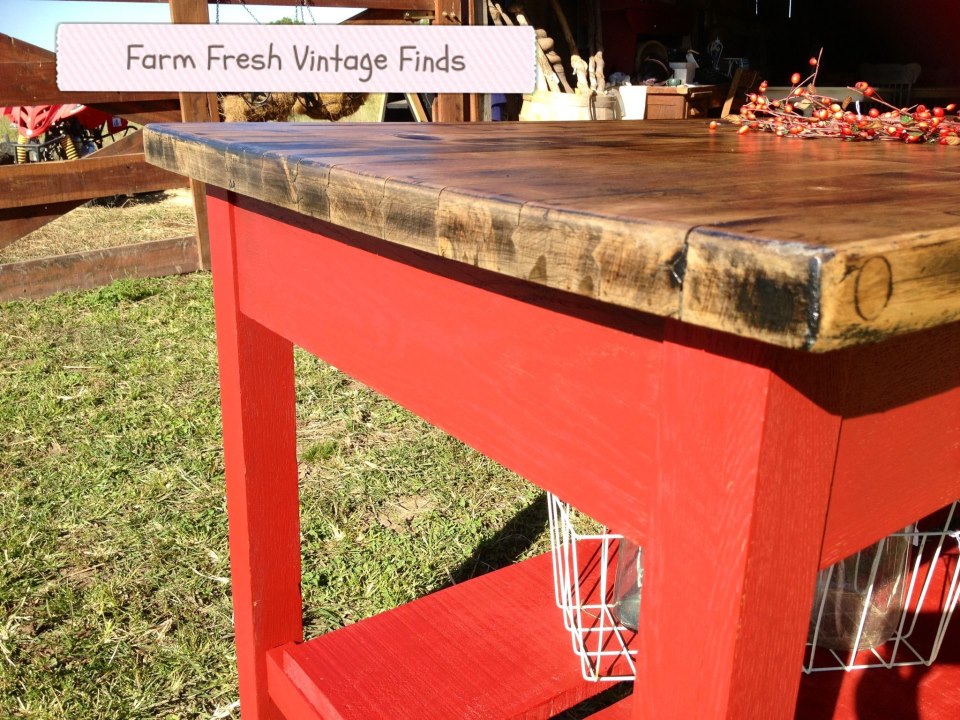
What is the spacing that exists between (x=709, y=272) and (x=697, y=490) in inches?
5.8

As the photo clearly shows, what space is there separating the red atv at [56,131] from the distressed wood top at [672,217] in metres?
6.47

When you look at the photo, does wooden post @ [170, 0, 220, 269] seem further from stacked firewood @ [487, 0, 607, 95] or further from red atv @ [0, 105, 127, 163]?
stacked firewood @ [487, 0, 607, 95]

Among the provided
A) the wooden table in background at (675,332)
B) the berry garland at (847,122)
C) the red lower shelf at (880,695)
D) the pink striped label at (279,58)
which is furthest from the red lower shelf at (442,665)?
the pink striped label at (279,58)

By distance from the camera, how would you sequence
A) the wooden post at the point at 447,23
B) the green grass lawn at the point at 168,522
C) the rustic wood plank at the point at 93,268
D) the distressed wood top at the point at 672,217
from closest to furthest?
the distressed wood top at the point at 672,217 → the green grass lawn at the point at 168,522 → the rustic wood plank at the point at 93,268 → the wooden post at the point at 447,23

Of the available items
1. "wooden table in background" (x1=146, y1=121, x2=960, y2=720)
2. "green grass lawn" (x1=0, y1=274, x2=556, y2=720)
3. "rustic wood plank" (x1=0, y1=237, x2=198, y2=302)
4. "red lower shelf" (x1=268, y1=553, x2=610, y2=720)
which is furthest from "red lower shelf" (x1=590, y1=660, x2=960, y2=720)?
"rustic wood plank" (x1=0, y1=237, x2=198, y2=302)

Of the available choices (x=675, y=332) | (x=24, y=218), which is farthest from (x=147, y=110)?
(x=675, y=332)

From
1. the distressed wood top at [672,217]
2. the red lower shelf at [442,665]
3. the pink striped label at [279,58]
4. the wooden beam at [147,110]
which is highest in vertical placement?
the pink striped label at [279,58]

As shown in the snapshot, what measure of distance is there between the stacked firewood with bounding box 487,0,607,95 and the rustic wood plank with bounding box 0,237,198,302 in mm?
3063

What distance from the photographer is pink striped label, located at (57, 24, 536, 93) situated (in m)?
4.02

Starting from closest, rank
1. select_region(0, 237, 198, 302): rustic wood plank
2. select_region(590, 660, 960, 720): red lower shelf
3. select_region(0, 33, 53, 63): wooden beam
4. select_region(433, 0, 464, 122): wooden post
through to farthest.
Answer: select_region(590, 660, 960, 720): red lower shelf, select_region(0, 33, 53, 63): wooden beam, select_region(0, 237, 198, 302): rustic wood plank, select_region(433, 0, 464, 122): wooden post

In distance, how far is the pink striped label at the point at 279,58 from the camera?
402cm

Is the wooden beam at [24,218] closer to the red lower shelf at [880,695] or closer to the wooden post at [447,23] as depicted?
the wooden post at [447,23]

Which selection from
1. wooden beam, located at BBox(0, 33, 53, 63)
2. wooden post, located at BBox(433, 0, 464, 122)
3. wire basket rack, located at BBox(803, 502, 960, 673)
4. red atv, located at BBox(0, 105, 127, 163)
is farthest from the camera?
red atv, located at BBox(0, 105, 127, 163)

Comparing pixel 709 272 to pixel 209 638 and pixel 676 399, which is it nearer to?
pixel 676 399
